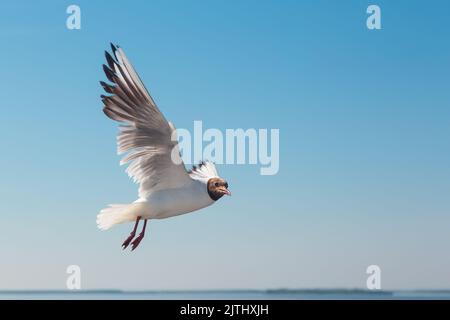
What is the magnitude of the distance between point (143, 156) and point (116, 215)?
0.76 meters

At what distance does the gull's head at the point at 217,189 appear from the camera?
270 inches

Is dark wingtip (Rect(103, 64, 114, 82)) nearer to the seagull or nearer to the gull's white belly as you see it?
the seagull

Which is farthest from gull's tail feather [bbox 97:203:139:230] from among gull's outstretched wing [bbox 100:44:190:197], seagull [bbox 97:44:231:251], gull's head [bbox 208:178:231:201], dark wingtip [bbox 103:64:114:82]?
dark wingtip [bbox 103:64:114:82]

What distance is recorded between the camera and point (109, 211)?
6738 mm

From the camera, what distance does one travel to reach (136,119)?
640 cm

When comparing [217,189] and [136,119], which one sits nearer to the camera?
[136,119]

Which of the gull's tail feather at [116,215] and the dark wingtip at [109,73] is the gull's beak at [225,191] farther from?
the dark wingtip at [109,73]

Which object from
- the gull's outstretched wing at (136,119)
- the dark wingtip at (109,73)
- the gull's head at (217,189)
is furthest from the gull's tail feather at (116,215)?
the dark wingtip at (109,73)

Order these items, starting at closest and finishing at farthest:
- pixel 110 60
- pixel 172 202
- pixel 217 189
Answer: pixel 110 60 < pixel 172 202 < pixel 217 189

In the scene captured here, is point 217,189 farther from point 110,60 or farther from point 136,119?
point 110,60

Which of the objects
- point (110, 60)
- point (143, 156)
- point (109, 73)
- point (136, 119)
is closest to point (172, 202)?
point (143, 156)
